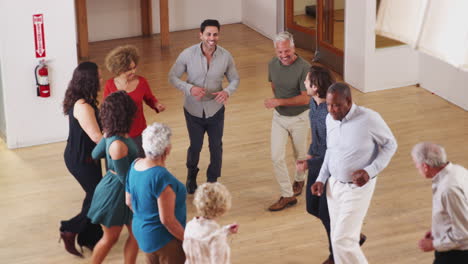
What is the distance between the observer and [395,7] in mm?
594

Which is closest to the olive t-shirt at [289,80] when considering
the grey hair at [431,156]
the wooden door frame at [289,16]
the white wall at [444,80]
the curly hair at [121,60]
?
the curly hair at [121,60]

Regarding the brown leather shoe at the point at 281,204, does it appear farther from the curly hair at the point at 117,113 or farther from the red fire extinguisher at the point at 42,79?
the red fire extinguisher at the point at 42,79

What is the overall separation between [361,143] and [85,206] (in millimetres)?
2319

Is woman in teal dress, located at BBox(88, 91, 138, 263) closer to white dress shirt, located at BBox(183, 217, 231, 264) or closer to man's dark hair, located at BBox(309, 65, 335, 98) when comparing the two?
white dress shirt, located at BBox(183, 217, 231, 264)

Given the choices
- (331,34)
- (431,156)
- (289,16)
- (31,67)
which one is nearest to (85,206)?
(31,67)

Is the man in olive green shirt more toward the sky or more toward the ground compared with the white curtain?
more toward the ground

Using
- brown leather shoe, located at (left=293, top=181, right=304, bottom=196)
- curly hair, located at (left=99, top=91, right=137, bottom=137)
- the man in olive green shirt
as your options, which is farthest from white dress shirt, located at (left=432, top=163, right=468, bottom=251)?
brown leather shoe, located at (left=293, top=181, right=304, bottom=196)

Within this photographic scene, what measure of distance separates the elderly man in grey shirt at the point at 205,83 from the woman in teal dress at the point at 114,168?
159 centimetres

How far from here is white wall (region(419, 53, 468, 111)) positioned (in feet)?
26.7

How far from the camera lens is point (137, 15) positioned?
1177 centimetres

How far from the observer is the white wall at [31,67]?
22.9ft

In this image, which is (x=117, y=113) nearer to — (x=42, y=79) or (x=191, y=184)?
(x=191, y=184)

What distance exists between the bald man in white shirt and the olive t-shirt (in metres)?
1.32

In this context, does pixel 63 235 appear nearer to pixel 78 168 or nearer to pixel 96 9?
pixel 78 168
